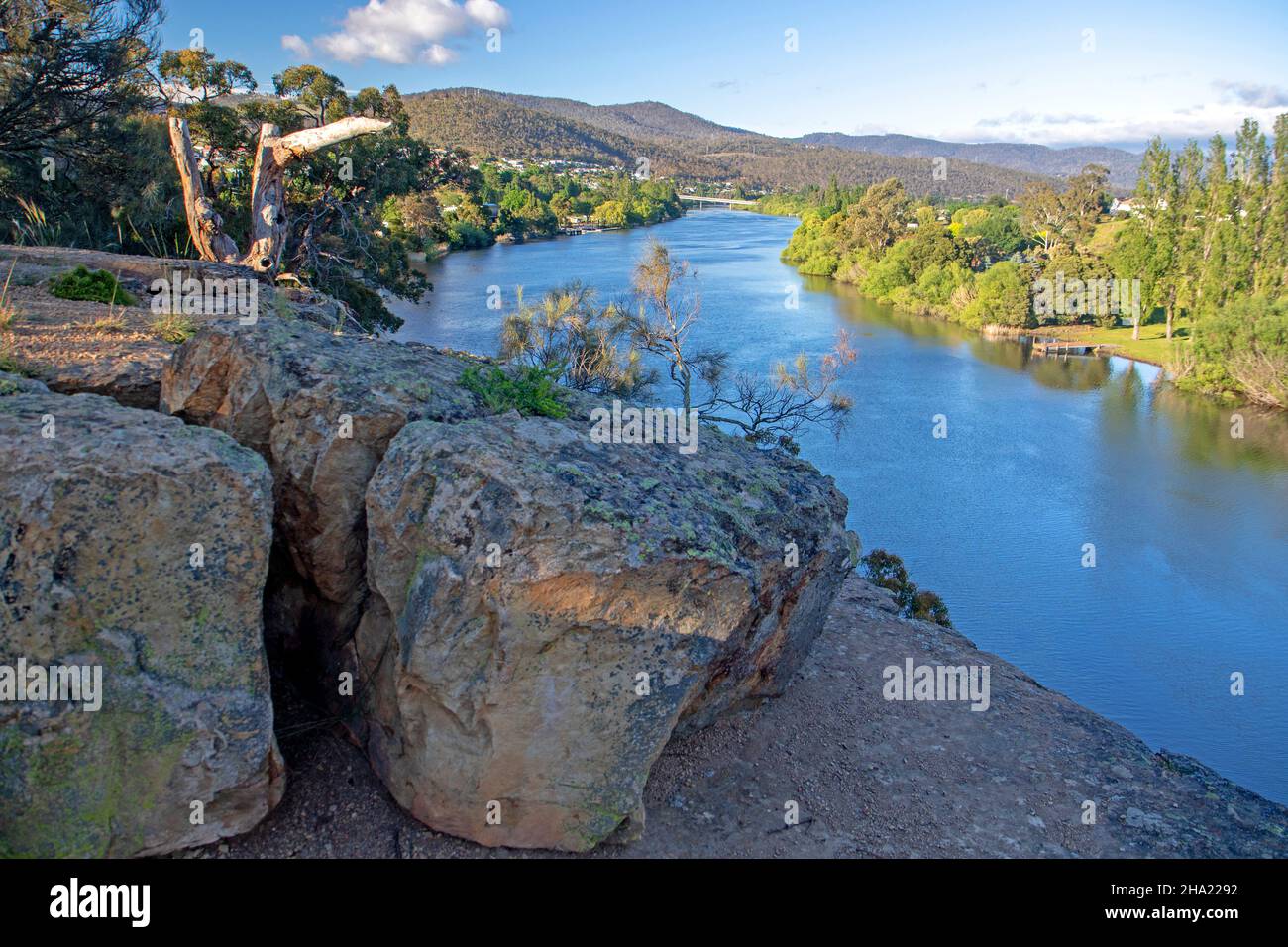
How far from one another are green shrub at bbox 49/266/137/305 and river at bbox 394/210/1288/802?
1492cm

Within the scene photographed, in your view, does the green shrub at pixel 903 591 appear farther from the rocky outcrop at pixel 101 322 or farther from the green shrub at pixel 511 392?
the rocky outcrop at pixel 101 322

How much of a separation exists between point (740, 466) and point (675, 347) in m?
13.1

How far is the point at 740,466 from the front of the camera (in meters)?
A: 7.62

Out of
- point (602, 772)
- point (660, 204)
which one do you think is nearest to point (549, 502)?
point (602, 772)

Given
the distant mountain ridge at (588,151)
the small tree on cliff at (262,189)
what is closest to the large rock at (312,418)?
the small tree on cliff at (262,189)

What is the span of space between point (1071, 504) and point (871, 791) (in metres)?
20.0

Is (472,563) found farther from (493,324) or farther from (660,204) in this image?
(660,204)

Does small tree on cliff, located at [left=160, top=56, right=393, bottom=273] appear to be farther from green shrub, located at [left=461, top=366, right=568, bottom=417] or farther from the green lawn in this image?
the green lawn

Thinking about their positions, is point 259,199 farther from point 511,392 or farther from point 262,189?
point 511,392

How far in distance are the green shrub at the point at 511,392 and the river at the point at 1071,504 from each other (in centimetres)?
1200

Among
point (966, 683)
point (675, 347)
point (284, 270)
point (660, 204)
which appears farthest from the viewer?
point (660, 204)

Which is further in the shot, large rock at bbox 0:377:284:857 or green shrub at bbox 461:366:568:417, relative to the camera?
green shrub at bbox 461:366:568:417

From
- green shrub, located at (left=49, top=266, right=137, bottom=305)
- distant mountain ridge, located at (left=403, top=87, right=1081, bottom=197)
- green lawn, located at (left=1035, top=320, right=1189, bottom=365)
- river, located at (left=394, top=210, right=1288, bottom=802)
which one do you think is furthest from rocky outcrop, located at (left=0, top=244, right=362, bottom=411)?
distant mountain ridge, located at (left=403, top=87, right=1081, bottom=197)

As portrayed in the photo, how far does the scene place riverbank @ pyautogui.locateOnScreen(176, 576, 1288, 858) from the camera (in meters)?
6.01
